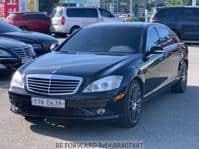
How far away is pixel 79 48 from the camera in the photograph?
8.30 meters

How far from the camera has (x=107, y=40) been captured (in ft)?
27.3

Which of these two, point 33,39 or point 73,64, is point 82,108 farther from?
point 33,39

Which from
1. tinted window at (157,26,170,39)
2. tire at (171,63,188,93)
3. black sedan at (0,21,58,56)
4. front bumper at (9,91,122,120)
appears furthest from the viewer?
black sedan at (0,21,58,56)

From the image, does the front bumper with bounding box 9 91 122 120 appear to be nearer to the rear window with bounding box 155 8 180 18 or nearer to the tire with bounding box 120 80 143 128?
the tire with bounding box 120 80 143 128

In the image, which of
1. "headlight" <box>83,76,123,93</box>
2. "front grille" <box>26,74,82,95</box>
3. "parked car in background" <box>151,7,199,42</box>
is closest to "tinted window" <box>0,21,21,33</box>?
"front grille" <box>26,74,82,95</box>

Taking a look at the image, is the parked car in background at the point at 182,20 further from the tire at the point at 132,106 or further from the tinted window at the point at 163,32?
the tire at the point at 132,106

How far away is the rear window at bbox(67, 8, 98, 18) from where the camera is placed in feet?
101

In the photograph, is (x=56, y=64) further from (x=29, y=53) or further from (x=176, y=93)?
(x=29, y=53)

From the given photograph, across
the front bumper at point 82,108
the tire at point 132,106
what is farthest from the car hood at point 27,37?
the front bumper at point 82,108

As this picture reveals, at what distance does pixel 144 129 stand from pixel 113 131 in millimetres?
454

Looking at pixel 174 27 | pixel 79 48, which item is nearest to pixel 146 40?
pixel 79 48

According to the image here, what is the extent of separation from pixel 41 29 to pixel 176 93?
2287cm

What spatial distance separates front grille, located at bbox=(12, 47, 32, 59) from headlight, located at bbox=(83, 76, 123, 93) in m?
5.36

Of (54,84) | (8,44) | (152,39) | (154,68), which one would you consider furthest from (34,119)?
(8,44)
